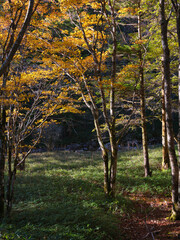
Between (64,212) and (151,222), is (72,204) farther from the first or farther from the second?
(151,222)

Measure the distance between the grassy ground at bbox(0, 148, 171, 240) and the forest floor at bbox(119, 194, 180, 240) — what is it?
309 millimetres

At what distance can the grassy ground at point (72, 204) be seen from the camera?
437cm

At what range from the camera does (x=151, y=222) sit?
557 centimetres

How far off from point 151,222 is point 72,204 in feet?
8.17

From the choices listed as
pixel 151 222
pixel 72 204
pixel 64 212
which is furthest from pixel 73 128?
pixel 151 222

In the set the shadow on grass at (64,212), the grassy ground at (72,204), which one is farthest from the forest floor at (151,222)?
the shadow on grass at (64,212)

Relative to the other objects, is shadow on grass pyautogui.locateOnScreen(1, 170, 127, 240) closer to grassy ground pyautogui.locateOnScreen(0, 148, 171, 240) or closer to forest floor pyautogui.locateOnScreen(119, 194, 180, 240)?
grassy ground pyautogui.locateOnScreen(0, 148, 171, 240)

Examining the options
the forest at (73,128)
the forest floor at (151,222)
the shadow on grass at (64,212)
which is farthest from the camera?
the forest at (73,128)

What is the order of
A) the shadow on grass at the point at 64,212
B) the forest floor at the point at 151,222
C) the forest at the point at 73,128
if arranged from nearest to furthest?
the shadow on grass at the point at 64,212 < the forest floor at the point at 151,222 < the forest at the point at 73,128

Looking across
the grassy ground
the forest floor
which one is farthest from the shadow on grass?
the forest floor

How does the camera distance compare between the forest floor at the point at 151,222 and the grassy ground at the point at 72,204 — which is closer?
the grassy ground at the point at 72,204

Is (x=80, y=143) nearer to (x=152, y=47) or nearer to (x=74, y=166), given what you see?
(x=74, y=166)

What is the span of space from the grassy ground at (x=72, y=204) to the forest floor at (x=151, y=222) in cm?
31

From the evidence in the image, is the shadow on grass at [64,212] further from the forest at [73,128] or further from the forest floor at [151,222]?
the forest floor at [151,222]
